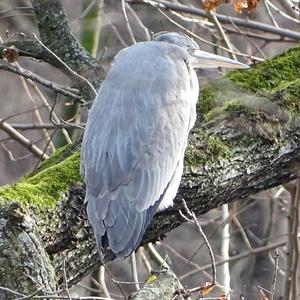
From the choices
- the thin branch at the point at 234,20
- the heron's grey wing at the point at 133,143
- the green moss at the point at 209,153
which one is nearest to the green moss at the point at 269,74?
the heron's grey wing at the point at 133,143

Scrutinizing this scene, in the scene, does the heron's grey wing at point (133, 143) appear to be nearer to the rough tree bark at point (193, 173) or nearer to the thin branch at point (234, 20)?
the rough tree bark at point (193, 173)

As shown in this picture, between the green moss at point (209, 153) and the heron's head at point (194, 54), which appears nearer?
Result: the green moss at point (209, 153)

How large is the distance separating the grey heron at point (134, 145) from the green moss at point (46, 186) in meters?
0.10

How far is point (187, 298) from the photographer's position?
3283 millimetres

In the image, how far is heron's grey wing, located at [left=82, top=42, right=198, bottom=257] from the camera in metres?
3.61

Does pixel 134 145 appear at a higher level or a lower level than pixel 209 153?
higher

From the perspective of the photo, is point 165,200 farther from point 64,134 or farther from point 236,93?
point 64,134

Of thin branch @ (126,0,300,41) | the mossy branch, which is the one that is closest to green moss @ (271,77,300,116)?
the mossy branch

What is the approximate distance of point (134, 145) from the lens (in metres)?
3.81

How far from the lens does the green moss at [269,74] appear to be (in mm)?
4457

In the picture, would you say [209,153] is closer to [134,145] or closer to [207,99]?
[134,145]

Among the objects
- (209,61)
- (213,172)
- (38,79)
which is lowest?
(213,172)

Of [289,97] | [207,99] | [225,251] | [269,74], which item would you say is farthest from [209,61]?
[225,251]

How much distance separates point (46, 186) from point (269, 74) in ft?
4.80
